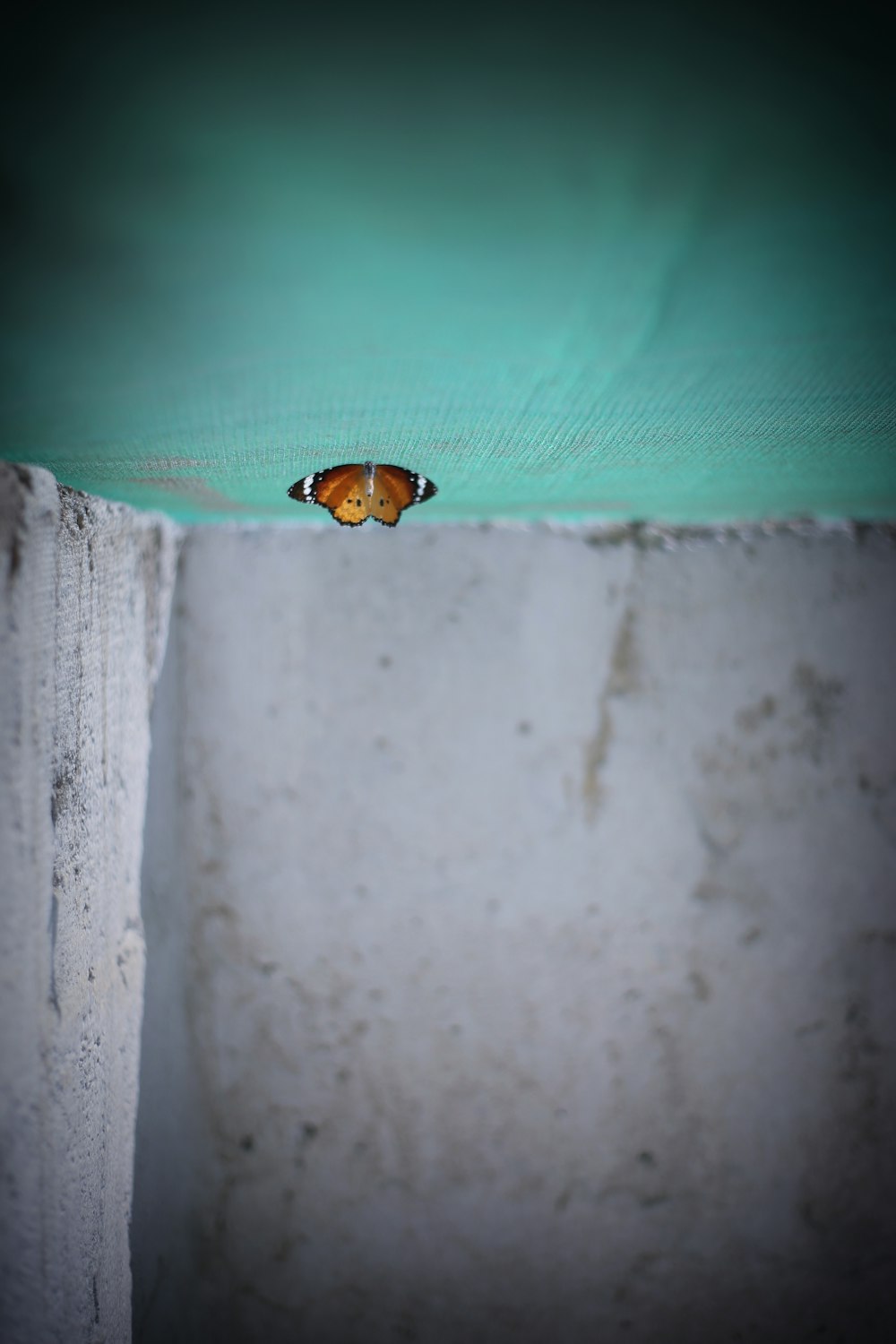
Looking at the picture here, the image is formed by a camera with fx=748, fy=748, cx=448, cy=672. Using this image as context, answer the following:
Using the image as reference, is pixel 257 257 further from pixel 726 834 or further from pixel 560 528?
pixel 726 834

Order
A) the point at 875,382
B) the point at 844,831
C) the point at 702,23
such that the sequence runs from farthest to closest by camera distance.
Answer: the point at 844,831, the point at 875,382, the point at 702,23

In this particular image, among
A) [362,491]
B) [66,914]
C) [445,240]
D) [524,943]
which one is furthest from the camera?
[524,943]

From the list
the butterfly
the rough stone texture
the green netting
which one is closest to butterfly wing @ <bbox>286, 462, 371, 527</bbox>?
the butterfly

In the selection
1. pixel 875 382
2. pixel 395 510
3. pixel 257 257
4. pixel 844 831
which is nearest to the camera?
pixel 257 257

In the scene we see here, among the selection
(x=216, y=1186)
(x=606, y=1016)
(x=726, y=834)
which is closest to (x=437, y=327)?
(x=726, y=834)

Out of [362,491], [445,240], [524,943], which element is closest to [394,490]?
[362,491]

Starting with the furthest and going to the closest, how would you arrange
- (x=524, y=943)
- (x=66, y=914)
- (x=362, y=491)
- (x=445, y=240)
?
(x=524, y=943) < (x=362, y=491) < (x=66, y=914) < (x=445, y=240)

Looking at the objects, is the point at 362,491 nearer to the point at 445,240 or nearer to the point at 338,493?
the point at 338,493
